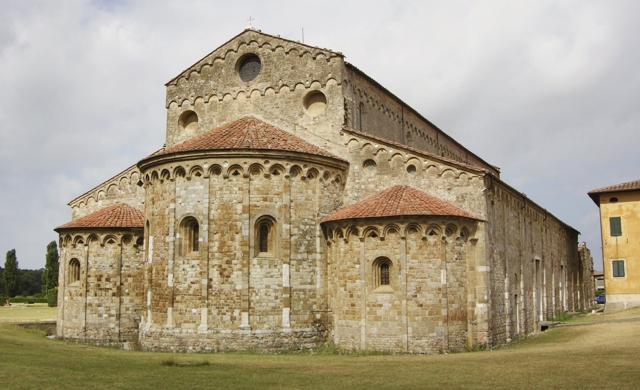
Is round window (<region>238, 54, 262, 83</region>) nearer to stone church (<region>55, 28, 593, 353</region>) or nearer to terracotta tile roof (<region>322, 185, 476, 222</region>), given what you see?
stone church (<region>55, 28, 593, 353</region>)

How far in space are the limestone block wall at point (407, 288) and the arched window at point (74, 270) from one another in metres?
11.9

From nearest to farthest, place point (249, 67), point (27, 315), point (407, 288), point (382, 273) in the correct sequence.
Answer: point (407, 288) < point (382, 273) < point (249, 67) < point (27, 315)

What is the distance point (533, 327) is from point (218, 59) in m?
19.1

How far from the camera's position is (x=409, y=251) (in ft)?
67.2

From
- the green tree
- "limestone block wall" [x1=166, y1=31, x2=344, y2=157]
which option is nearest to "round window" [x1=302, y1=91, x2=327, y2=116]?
"limestone block wall" [x1=166, y1=31, x2=344, y2=157]

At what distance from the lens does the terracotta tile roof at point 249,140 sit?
21375 millimetres

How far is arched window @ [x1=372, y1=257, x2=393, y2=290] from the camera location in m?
20.7

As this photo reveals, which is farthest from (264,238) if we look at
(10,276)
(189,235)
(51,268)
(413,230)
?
(10,276)

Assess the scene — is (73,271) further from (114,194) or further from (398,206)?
(398,206)

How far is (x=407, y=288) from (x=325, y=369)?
5457 mm

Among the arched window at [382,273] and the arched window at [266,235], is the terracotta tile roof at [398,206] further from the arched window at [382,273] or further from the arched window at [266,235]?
the arched window at [266,235]

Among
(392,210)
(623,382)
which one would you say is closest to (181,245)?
(392,210)

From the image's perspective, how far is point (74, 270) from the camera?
2603cm

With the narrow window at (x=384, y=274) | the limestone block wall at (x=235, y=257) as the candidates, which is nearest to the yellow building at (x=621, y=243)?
the narrow window at (x=384, y=274)
